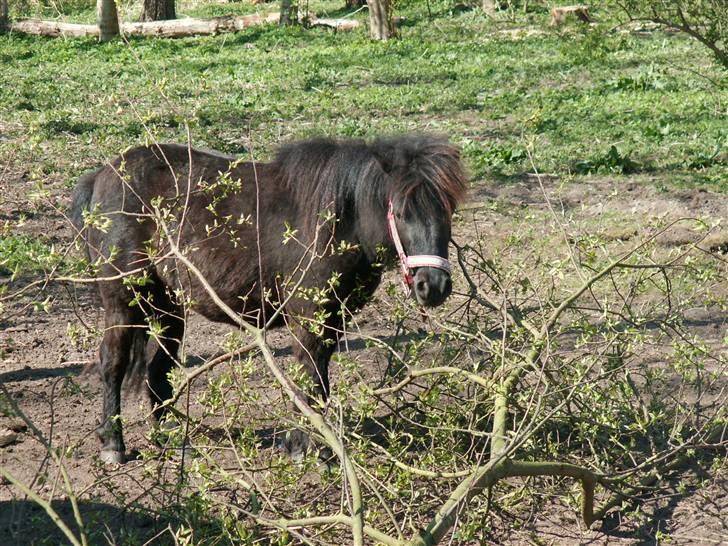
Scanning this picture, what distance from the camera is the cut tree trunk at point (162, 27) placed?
20812mm

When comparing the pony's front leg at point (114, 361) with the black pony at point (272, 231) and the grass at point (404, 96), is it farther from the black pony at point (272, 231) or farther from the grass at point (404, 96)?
the grass at point (404, 96)

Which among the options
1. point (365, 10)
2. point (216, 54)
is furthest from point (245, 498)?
point (365, 10)

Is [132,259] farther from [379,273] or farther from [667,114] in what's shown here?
[667,114]

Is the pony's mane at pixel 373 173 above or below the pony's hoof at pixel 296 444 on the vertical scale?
above

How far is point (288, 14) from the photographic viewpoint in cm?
2162

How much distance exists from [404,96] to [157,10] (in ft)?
32.6

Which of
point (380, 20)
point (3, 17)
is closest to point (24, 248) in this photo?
point (380, 20)

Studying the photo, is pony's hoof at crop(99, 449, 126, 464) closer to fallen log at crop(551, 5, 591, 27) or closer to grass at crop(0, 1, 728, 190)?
grass at crop(0, 1, 728, 190)

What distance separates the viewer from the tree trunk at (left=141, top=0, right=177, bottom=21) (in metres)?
21.9

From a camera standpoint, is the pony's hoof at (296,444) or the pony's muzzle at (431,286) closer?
the pony's muzzle at (431,286)

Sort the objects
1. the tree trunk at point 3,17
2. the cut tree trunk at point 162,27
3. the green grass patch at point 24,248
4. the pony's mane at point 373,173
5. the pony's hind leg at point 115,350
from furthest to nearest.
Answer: the tree trunk at point 3,17 < the cut tree trunk at point 162,27 < the green grass patch at point 24,248 < the pony's hind leg at point 115,350 < the pony's mane at point 373,173

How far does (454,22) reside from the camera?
22.1 meters

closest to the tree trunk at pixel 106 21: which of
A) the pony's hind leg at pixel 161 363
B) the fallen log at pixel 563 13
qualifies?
the fallen log at pixel 563 13

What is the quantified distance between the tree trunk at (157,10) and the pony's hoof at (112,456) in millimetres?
17619
